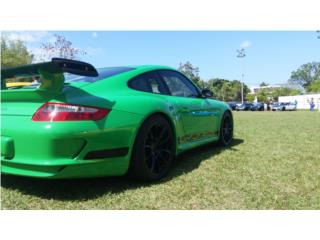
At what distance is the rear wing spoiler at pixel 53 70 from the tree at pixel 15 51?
29057 millimetres

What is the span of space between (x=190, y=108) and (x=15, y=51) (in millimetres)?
32020

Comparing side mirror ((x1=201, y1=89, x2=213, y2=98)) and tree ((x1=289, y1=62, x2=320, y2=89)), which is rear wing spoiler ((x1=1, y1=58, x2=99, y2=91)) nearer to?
side mirror ((x1=201, y1=89, x2=213, y2=98))

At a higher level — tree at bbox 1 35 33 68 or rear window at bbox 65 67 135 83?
tree at bbox 1 35 33 68

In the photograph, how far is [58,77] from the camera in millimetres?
2918

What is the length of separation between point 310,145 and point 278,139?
0.85 m

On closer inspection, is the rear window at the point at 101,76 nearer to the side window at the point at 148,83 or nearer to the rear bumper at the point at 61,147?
the side window at the point at 148,83

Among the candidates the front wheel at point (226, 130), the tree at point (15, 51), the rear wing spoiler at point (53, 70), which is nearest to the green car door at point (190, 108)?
the front wheel at point (226, 130)

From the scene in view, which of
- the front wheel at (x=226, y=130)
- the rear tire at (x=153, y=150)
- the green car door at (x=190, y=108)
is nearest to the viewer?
the rear tire at (x=153, y=150)

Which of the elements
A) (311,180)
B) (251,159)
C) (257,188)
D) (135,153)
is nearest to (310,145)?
(251,159)

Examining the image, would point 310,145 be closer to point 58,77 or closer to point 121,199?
point 121,199

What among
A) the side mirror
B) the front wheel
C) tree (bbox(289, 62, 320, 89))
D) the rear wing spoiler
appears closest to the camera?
the rear wing spoiler

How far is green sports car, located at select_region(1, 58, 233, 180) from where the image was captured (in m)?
2.80

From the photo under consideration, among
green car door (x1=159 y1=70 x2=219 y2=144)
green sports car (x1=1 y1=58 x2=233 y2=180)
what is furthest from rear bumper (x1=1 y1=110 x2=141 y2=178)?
green car door (x1=159 y1=70 x2=219 y2=144)

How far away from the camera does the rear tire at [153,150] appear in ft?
10.9
